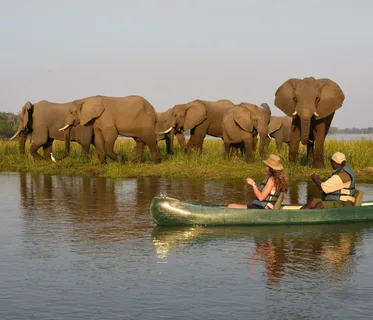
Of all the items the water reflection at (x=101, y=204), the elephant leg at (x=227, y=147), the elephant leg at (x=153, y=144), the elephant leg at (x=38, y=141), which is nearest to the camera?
the water reflection at (x=101, y=204)

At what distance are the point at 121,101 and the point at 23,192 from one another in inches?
316

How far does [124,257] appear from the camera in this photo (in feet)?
30.7

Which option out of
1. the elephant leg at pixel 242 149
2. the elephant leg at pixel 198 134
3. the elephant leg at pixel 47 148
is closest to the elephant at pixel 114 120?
the elephant leg at pixel 47 148

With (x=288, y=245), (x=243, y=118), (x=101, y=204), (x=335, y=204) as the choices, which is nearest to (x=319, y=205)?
(x=335, y=204)

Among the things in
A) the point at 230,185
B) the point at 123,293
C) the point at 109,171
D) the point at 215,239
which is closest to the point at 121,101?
the point at 109,171

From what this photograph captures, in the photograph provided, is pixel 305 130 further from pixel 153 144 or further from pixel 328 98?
pixel 153 144

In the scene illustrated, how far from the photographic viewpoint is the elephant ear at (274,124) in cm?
3641

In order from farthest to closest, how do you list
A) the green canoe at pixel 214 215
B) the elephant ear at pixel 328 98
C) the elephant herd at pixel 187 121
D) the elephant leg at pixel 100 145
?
the elephant leg at pixel 100 145 < the elephant herd at pixel 187 121 < the elephant ear at pixel 328 98 < the green canoe at pixel 214 215

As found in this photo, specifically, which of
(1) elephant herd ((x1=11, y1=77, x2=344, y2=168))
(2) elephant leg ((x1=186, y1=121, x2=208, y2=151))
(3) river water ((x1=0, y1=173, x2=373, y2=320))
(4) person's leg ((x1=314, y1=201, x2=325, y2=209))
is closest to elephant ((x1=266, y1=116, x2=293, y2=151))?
(1) elephant herd ((x1=11, y1=77, x2=344, y2=168))

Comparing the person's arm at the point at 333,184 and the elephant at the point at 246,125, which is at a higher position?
the elephant at the point at 246,125

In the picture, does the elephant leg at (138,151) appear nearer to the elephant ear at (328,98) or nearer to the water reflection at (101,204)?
the water reflection at (101,204)

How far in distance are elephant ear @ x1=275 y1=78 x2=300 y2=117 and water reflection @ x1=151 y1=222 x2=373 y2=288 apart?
10427mm

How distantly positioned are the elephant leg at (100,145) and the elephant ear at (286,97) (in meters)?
5.68

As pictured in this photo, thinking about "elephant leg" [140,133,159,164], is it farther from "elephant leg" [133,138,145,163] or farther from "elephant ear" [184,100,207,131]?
"elephant ear" [184,100,207,131]
